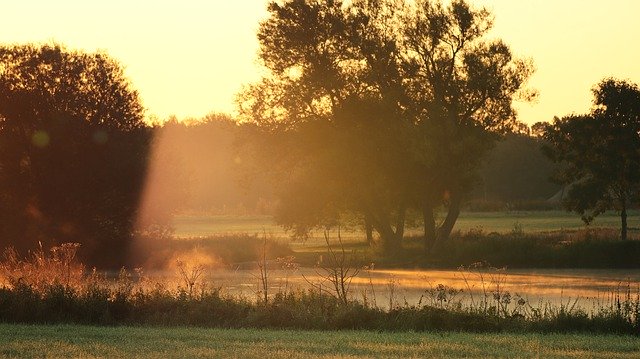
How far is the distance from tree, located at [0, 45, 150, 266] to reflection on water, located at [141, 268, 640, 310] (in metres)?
8.97

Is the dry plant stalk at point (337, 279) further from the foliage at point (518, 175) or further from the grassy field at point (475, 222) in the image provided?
the foliage at point (518, 175)

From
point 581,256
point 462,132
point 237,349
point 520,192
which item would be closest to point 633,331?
point 237,349

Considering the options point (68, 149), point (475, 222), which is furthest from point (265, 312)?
point (475, 222)

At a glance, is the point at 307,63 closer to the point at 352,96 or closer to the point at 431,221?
the point at 352,96

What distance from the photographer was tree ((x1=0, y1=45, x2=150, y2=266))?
56031mm

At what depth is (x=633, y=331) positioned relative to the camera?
71.5ft

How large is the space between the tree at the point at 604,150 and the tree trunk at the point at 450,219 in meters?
5.38

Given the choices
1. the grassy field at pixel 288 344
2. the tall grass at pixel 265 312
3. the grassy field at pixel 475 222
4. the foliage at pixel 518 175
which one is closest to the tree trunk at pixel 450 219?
the grassy field at pixel 475 222

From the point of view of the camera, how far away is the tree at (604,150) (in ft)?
184

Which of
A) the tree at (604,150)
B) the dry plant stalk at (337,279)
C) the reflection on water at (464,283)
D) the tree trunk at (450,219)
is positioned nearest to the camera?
the dry plant stalk at (337,279)

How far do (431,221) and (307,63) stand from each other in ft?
34.5

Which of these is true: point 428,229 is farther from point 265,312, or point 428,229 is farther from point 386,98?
point 265,312

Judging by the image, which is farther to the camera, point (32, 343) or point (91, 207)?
point (91, 207)

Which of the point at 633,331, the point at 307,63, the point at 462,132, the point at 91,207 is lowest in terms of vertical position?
the point at 633,331
